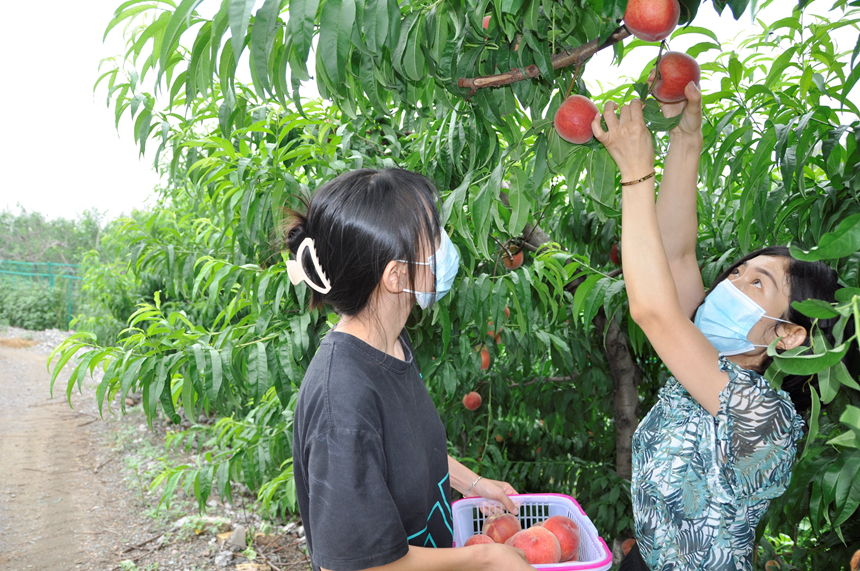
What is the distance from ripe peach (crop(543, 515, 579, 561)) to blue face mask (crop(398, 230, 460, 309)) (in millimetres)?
611

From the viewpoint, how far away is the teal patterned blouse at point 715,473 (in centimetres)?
113

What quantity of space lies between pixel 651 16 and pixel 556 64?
0.19 meters

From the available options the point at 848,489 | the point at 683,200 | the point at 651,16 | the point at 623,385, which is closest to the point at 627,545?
the point at 623,385

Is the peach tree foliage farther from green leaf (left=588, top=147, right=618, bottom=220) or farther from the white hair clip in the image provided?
the white hair clip

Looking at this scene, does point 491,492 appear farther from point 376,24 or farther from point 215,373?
point 376,24

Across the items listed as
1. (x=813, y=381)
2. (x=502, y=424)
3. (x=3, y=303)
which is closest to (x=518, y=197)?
(x=813, y=381)

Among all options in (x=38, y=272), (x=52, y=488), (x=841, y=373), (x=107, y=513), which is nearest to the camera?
(x=841, y=373)

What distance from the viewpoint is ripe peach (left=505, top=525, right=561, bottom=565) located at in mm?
1267

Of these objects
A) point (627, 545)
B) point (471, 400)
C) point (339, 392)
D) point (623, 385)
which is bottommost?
point (627, 545)

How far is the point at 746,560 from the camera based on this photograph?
1.24 meters

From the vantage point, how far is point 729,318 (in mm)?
1237

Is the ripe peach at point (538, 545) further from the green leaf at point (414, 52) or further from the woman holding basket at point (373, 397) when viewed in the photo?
the green leaf at point (414, 52)

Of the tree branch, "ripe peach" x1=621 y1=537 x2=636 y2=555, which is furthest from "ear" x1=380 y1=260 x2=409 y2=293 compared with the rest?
"ripe peach" x1=621 y1=537 x2=636 y2=555

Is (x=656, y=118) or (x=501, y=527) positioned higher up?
(x=656, y=118)
